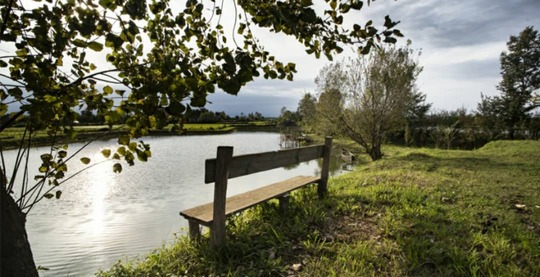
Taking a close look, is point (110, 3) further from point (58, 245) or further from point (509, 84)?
point (509, 84)

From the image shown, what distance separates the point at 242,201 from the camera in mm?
3842

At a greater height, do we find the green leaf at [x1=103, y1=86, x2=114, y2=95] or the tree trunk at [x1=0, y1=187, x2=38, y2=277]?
the green leaf at [x1=103, y1=86, x2=114, y2=95]

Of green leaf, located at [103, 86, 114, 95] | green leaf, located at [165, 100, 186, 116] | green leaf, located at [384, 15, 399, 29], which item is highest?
green leaf, located at [384, 15, 399, 29]

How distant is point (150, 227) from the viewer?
5.13 meters

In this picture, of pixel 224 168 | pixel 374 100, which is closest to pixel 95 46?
pixel 224 168

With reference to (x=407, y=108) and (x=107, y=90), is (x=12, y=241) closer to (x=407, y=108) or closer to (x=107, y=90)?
(x=107, y=90)

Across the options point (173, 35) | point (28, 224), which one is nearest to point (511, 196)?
point (173, 35)

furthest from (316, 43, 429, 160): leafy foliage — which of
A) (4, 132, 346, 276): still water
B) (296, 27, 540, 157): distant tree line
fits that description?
(4, 132, 346, 276): still water

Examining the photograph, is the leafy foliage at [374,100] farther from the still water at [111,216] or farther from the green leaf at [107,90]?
the green leaf at [107,90]

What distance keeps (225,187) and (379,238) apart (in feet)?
6.65

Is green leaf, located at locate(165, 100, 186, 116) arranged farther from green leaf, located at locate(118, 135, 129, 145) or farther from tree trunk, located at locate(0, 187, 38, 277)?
tree trunk, located at locate(0, 187, 38, 277)

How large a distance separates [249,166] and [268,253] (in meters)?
1.10

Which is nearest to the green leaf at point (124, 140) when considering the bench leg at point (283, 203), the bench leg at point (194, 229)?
the bench leg at point (194, 229)

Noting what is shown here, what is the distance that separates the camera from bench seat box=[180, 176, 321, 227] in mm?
3297
